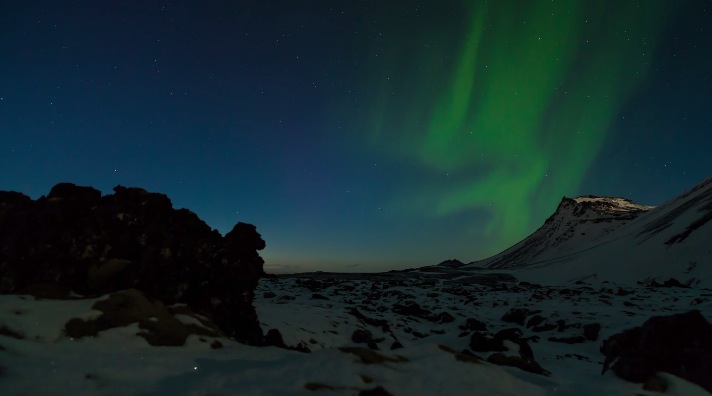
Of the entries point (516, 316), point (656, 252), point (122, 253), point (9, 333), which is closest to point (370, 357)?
point (9, 333)

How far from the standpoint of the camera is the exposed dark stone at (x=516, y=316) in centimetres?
2146

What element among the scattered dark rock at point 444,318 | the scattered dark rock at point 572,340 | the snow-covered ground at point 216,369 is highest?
the snow-covered ground at point 216,369

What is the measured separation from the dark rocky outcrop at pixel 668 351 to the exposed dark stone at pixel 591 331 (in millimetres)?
10631

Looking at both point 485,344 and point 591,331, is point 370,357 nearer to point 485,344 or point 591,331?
point 485,344

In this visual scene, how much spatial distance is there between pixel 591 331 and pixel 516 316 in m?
5.07

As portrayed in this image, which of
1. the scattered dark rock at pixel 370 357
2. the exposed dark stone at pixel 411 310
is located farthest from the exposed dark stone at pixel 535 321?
the scattered dark rock at pixel 370 357

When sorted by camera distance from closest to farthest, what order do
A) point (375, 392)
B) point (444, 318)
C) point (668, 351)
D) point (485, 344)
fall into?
point (375, 392), point (668, 351), point (485, 344), point (444, 318)

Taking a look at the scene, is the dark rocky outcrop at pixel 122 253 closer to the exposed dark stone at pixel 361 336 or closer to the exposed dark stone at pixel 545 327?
the exposed dark stone at pixel 361 336

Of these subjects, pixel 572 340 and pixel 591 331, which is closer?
pixel 572 340

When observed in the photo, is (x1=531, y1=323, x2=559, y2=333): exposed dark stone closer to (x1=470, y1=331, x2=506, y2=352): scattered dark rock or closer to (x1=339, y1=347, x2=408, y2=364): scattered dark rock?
(x1=470, y1=331, x2=506, y2=352): scattered dark rock

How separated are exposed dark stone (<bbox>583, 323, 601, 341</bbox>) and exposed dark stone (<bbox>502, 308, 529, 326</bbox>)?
411cm

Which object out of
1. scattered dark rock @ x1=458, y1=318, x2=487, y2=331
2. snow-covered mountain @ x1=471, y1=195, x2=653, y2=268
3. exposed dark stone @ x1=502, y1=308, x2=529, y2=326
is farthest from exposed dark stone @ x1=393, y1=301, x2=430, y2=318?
snow-covered mountain @ x1=471, y1=195, x2=653, y2=268

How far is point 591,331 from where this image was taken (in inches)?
666

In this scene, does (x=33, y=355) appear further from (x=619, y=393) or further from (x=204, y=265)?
(x=619, y=393)
